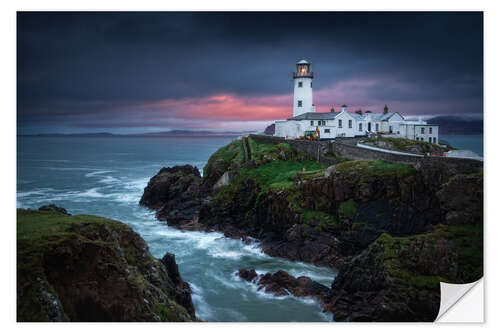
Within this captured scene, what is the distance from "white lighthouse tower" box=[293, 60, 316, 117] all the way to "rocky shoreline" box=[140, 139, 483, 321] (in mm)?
4936

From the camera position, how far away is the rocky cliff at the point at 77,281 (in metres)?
5.92

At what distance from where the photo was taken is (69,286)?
19.6 feet

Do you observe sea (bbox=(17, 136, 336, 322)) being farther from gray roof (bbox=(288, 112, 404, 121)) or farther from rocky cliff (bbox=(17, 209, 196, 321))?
gray roof (bbox=(288, 112, 404, 121))

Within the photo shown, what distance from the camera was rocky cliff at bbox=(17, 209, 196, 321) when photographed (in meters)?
5.92

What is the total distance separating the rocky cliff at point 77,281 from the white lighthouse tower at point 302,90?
71.6 ft

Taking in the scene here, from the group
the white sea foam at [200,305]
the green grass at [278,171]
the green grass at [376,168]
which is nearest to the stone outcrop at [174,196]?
the green grass at [278,171]

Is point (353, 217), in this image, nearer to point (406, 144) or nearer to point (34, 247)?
point (406, 144)

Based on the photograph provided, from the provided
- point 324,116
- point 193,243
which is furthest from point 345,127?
point 193,243

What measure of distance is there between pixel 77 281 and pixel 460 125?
1021cm

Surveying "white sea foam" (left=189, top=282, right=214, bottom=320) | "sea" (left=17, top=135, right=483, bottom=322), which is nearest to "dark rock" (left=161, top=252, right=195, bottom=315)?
"white sea foam" (left=189, top=282, right=214, bottom=320)
